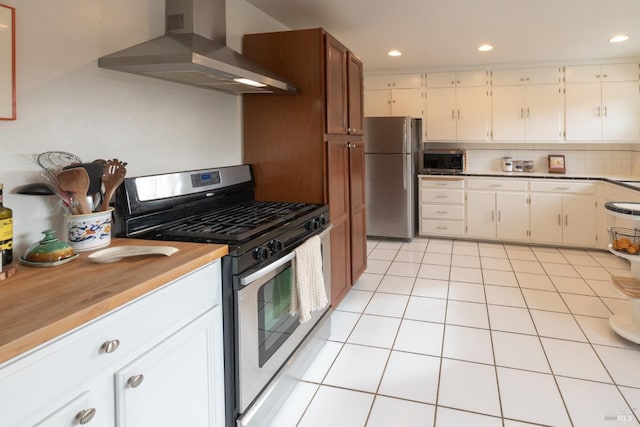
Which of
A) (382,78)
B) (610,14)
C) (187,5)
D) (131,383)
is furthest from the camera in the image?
(382,78)

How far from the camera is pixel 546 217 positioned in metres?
4.84

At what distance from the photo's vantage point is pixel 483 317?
293 centimetres

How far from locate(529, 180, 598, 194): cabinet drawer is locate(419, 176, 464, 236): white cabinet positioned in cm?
86

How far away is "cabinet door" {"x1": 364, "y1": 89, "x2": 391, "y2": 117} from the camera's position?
5544 mm

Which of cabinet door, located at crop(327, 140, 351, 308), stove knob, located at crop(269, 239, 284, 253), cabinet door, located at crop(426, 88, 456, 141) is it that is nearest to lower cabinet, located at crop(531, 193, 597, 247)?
cabinet door, located at crop(426, 88, 456, 141)

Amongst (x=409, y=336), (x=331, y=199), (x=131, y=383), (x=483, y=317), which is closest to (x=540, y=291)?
(x=483, y=317)

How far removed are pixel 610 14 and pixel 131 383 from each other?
3974 millimetres

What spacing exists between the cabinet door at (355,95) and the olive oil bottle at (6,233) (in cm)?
232

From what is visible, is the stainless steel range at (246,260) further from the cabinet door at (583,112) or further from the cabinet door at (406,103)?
the cabinet door at (583,112)

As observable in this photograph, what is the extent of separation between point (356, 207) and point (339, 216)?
48cm

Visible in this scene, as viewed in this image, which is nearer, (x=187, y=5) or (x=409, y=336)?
(x=187, y=5)

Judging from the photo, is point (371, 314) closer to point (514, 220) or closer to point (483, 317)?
point (483, 317)

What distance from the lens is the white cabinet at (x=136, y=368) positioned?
32.8 inches

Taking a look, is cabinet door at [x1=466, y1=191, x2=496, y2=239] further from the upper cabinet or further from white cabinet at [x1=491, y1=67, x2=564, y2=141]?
the upper cabinet
